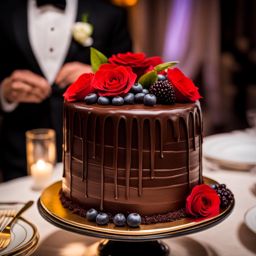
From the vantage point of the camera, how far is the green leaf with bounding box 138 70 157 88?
1.45 meters

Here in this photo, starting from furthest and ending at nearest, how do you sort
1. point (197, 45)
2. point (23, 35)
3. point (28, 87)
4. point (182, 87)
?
point (197, 45)
point (23, 35)
point (28, 87)
point (182, 87)

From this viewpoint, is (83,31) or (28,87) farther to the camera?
(83,31)

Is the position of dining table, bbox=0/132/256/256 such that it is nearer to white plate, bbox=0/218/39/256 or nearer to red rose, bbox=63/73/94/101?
white plate, bbox=0/218/39/256

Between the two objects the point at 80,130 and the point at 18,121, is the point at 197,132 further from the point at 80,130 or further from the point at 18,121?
the point at 18,121

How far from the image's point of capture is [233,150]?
2.49 meters

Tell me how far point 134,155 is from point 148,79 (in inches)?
9.3

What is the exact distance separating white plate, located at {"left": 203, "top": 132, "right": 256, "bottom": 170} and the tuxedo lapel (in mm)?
1122

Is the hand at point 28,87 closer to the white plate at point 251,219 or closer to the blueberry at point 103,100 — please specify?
the blueberry at point 103,100

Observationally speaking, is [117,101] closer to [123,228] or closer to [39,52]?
[123,228]

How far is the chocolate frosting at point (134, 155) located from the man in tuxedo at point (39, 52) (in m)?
1.43

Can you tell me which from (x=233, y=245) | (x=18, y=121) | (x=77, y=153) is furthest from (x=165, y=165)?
(x=18, y=121)

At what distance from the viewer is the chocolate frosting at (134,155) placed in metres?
1.37

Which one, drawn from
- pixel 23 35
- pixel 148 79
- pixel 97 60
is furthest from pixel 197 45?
pixel 148 79

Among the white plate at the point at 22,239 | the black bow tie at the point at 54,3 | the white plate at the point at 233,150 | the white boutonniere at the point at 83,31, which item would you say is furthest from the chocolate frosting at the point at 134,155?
the black bow tie at the point at 54,3
